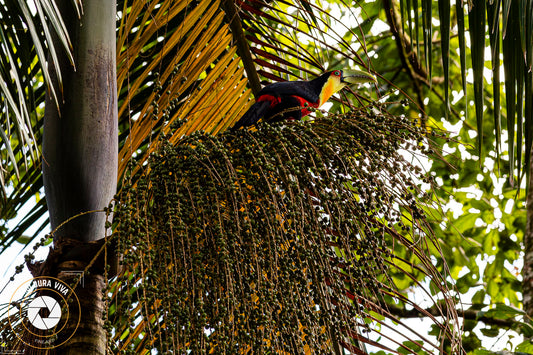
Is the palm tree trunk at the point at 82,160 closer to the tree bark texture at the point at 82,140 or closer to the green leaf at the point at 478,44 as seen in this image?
the tree bark texture at the point at 82,140

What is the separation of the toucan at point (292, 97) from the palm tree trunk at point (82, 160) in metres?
0.39

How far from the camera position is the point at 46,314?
50.2 inches

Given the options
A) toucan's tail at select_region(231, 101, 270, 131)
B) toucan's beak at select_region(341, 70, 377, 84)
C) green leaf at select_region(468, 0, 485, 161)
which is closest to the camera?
green leaf at select_region(468, 0, 485, 161)

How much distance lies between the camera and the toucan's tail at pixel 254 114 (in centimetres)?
168

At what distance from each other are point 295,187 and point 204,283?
261 millimetres

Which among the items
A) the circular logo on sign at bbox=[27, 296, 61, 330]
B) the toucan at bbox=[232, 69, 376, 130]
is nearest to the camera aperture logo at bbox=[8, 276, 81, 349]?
the circular logo on sign at bbox=[27, 296, 61, 330]

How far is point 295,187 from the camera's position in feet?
3.91

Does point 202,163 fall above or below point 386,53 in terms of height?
below

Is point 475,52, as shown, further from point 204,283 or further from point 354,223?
point 204,283

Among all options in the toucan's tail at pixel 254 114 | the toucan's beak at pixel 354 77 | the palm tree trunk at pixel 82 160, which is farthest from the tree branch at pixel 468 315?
the palm tree trunk at pixel 82 160

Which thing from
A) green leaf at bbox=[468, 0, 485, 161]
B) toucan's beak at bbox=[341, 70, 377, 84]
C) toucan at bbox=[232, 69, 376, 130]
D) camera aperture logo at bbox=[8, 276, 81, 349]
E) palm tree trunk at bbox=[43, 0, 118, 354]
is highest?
toucan's beak at bbox=[341, 70, 377, 84]

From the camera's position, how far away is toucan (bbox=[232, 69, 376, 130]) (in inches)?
67.2

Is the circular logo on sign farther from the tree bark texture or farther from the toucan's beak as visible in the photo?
the toucan's beak

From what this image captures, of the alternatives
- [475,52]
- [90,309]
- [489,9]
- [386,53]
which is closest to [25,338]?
[90,309]
